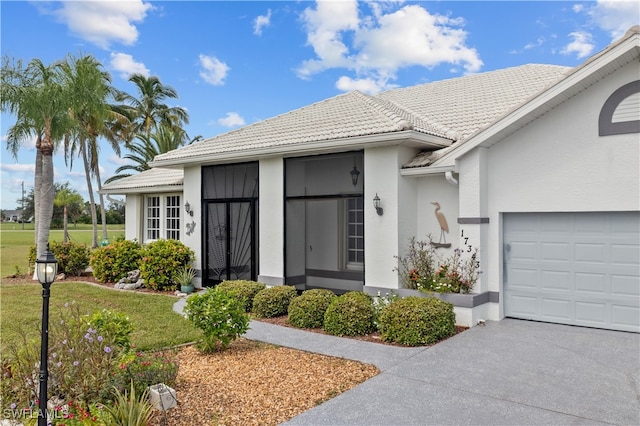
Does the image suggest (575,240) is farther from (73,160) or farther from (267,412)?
(73,160)

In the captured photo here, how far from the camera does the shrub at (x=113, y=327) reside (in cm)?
567

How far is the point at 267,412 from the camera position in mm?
4852

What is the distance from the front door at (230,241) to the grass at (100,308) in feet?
5.52

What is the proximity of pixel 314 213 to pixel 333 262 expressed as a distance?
162 centimetres

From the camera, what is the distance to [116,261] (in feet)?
49.1

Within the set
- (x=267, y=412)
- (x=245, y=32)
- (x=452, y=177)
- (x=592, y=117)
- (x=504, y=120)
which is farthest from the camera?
(x=245, y=32)

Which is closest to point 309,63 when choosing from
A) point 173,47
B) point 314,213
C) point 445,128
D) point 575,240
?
point 173,47

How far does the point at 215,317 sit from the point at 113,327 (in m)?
Result: 1.51

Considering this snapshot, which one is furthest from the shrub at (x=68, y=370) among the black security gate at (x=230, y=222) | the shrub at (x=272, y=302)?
the black security gate at (x=230, y=222)

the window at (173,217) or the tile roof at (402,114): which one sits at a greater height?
the tile roof at (402,114)

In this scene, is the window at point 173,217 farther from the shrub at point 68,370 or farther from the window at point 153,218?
the shrub at point 68,370

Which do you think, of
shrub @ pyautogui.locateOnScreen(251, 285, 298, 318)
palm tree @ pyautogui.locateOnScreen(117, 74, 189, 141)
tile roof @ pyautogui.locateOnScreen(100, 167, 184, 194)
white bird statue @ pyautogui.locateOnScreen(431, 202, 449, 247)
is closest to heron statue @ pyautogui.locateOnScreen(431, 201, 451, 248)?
white bird statue @ pyautogui.locateOnScreen(431, 202, 449, 247)

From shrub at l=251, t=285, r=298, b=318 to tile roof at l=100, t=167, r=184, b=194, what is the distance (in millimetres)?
7191

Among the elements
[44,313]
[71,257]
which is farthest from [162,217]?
[44,313]
